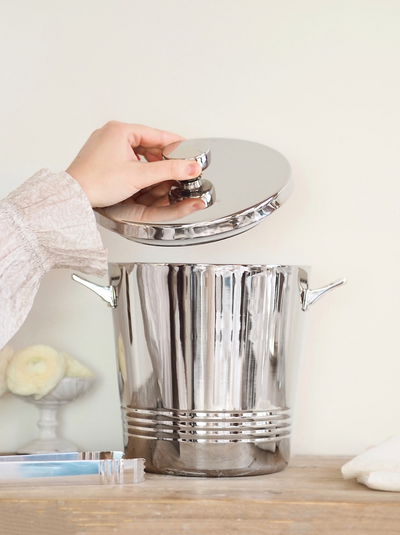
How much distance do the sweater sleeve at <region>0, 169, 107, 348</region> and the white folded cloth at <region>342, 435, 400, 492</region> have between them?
38 cm

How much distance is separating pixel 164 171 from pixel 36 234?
16 centimetres

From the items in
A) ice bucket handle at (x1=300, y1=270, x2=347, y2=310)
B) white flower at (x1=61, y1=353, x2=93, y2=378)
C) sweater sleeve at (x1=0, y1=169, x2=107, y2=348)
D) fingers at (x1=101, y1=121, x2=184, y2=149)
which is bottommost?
white flower at (x1=61, y1=353, x2=93, y2=378)

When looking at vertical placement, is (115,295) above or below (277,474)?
above

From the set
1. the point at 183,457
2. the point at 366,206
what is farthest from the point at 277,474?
the point at 366,206

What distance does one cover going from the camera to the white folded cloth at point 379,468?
602 millimetres

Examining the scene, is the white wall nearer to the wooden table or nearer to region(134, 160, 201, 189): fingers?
region(134, 160, 201, 189): fingers

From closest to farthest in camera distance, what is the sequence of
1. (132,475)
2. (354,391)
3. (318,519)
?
1. (318,519)
2. (132,475)
3. (354,391)

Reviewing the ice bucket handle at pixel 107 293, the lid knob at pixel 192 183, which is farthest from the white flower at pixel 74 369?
the lid knob at pixel 192 183

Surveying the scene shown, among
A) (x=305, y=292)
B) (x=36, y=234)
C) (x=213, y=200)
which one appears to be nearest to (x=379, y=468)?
(x=305, y=292)

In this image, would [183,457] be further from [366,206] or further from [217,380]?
[366,206]

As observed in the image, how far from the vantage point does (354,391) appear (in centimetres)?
89

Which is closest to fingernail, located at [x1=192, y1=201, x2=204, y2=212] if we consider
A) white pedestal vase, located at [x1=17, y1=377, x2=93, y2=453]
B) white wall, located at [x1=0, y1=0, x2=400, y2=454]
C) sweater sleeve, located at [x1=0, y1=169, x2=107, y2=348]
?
sweater sleeve, located at [x1=0, y1=169, x2=107, y2=348]

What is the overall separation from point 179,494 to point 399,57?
29.0 inches

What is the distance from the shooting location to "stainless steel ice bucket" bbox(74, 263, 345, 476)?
0.67 metres
